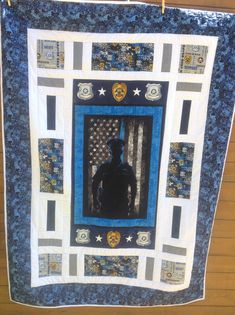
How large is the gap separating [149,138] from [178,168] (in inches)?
5.9

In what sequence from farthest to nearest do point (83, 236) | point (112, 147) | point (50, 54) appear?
point (83, 236) → point (112, 147) → point (50, 54)

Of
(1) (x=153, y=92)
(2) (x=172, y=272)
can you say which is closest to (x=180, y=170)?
(1) (x=153, y=92)

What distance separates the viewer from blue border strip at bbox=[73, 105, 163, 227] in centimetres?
132

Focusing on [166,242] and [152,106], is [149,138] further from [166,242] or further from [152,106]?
[166,242]

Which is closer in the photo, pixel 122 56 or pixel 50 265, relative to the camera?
pixel 122 56

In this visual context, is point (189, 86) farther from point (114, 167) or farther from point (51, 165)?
point (51, 165)

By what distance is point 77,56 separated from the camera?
1265mm

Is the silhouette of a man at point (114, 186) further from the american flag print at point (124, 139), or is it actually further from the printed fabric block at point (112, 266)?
the printed fabric block at point (112, 266)

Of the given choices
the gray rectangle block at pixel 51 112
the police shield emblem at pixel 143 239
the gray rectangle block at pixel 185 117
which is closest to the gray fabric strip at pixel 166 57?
the gray rectangle block at pixel 185 117

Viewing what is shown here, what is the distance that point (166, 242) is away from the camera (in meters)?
1.47

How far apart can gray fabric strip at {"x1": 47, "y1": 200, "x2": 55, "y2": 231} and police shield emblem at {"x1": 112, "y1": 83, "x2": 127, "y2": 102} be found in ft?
1.43

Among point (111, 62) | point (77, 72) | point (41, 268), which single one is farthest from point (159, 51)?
point (41, 268)

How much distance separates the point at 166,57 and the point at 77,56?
11.2 inches

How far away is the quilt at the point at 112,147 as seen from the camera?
1.25m
